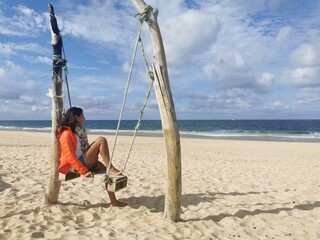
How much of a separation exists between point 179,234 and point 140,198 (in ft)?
6.89

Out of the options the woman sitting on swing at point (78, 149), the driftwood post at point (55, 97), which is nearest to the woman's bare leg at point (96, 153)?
the woman sitting on swing at point (78, 149)

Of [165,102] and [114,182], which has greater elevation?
[165,102]

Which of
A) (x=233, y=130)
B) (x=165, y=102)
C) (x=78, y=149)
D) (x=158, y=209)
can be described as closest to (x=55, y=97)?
(x=78, y=149)

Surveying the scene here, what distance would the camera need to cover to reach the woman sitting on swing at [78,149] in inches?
201

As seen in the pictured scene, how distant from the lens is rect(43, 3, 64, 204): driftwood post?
5566mm

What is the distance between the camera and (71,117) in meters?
5.34

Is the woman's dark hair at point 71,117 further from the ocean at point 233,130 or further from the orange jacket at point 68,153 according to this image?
the ocean at point 233,130

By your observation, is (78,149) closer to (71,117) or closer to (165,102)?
(71,117)

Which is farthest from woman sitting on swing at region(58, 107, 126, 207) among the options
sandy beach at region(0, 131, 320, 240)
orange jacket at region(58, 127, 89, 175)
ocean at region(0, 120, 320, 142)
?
ocean at region(0, 120, 320, 142)

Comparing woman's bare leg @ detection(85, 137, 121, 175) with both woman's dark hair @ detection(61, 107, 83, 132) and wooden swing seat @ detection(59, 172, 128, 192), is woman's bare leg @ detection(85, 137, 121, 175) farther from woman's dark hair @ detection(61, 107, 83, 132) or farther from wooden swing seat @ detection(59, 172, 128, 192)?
woman's dark hair @ detection(61, 107, 83, 132)

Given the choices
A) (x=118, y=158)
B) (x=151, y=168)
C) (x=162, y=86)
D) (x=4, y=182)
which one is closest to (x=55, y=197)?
(x=4, y=182)

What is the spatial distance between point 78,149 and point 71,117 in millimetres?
500

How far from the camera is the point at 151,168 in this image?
10.2 m

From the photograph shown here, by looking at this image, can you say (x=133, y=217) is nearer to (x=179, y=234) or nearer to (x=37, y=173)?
(x=179, y=234)
